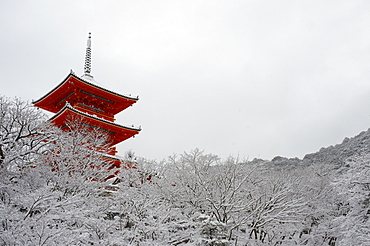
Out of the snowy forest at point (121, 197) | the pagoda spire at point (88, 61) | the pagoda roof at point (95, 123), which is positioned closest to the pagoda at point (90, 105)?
the pagoda roof at point (95, 123)

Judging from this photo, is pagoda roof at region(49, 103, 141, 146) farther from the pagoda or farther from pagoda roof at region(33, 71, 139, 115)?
pagoda roof at region(33, 71, 139, 115)

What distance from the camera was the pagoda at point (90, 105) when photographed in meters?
20.7

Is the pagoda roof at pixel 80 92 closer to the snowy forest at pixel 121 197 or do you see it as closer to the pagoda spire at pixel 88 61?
the pagoda spire at pixel 88 61

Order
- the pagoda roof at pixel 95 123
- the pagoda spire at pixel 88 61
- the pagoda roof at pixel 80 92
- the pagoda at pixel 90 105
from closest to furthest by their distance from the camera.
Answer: the pagoda roof at pixel 95 123 < the pagoda at pixel 90 105 < the pagoda roof at pixel 80 92 < the pagoda spire at pixel 88 61

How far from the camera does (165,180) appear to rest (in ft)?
52.4

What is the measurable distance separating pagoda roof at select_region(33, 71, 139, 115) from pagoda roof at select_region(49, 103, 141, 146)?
7.54 ft

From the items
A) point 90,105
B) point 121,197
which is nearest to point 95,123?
point 90,105

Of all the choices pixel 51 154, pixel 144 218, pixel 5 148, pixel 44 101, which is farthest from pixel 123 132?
pixel 5 148

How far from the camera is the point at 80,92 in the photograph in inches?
880

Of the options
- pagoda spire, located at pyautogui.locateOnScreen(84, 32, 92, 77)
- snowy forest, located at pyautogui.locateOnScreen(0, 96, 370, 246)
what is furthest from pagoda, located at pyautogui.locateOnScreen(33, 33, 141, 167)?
snowy forest, located at pyautogui.locateOnScreen(0, 96, 370, 246)

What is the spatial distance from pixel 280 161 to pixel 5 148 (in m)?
54.8

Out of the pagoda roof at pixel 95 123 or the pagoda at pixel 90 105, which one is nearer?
the pagoda roof at pixel 95 123

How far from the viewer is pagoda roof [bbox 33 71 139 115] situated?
70.9 feet

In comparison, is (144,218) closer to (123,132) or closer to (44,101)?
(123,132)
